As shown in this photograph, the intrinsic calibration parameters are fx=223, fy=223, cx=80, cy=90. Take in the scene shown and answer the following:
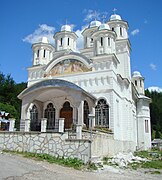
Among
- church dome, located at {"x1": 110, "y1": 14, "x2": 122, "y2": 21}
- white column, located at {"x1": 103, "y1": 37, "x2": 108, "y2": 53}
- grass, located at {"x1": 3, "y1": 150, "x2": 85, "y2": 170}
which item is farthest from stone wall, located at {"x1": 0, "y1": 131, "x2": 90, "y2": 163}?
church dome, located at {"x1": 110, "y1": 14, "x2": 122, "y2": 21}

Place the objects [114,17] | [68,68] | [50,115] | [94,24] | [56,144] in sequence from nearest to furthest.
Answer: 1. [56,144]
2. [50,115]
3. [68,68]
4. [114,17]
5. [94,24]

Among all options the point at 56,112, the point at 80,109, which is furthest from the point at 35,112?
the point at 80,109

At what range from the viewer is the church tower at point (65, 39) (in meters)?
25.5

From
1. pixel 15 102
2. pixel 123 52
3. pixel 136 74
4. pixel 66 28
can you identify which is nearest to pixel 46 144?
pixel 123 52

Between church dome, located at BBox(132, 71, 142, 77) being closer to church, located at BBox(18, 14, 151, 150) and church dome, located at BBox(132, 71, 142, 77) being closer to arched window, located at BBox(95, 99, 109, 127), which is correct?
church, located at BBox(18, 14, 151, 150)

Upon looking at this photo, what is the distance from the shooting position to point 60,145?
37.4ft

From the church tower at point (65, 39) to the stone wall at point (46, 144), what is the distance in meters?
14.7

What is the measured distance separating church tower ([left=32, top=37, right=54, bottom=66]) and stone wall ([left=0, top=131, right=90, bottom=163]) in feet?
36.9

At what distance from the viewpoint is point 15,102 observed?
34.8 m

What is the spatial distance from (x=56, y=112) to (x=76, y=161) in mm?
9395

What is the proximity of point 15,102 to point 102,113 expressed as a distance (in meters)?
20.7

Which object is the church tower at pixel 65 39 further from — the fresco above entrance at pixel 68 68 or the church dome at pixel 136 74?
the church dome at pixel 136 74

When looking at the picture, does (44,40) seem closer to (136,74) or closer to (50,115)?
(50,115)

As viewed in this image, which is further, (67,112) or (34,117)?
(34,117)
